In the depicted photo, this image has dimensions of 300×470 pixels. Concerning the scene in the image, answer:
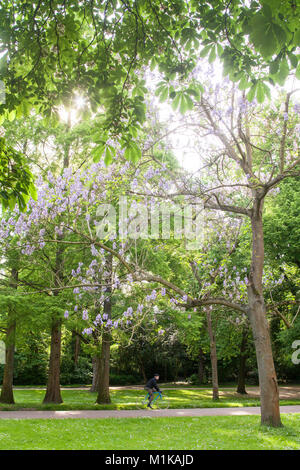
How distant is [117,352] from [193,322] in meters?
17.0

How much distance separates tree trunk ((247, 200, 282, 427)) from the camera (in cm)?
963

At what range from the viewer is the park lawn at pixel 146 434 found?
304 inches

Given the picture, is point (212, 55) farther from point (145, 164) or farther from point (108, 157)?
point (145, 164)

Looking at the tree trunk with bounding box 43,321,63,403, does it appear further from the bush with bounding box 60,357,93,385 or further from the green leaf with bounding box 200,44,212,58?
the bush with bounding box 60,357,93,385

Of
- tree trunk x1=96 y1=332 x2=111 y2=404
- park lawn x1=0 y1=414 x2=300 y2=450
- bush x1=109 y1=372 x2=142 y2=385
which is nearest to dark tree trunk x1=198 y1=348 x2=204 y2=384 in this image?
bush x1=109 y1=372 x2=142 y2=385

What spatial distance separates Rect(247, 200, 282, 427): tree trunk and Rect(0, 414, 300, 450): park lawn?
1.46ft

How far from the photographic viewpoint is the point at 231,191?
39.2 ft

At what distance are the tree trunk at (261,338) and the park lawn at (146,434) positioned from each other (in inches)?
17.5

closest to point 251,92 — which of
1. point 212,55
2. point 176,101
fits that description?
point 212,55

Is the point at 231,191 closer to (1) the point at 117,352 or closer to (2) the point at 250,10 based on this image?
(2) the point at 250,10

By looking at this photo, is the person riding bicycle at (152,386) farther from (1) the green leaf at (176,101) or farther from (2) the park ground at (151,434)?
(1) the green leaf at (176,101)

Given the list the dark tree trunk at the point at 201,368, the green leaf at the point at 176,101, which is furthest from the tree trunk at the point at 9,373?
the dark tree trunk at the point at 201,368

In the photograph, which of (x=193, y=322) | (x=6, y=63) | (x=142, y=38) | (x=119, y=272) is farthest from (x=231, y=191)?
(x=6, y=63)

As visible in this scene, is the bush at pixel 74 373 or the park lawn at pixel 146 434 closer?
the park lawn at pixel 146 434
